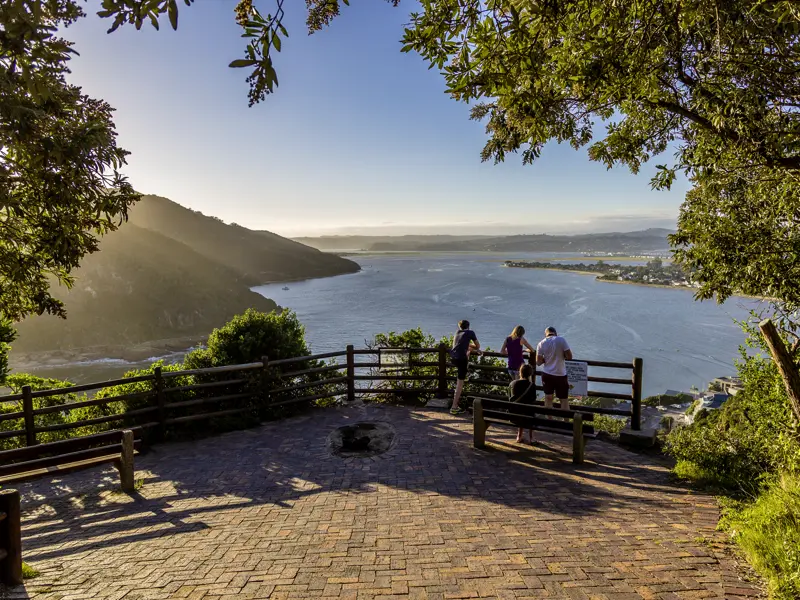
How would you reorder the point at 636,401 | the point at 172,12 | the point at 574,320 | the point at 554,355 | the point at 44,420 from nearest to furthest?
the point at 172,12
the point at 554,355
the point at 636,401
the point at 44,420
the point at 574,320

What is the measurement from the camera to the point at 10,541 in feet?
11.1

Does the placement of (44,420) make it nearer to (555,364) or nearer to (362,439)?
(362,439)

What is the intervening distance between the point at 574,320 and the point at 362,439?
6873cm

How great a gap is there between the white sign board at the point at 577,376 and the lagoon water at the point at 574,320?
35.0m

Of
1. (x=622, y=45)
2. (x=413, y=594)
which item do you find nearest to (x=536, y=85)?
(x=622, y=45)

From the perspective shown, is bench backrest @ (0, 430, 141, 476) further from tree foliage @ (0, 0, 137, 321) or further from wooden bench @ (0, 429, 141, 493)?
tree foliage @ (0, 0, 137, 321)

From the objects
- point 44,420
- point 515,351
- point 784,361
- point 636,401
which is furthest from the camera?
point 44,420

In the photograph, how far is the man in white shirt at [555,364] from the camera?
22.8 ft

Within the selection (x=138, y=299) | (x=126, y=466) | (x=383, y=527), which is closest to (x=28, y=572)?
(x=126, y=466)

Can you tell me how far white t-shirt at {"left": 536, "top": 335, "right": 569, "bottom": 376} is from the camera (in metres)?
6.94

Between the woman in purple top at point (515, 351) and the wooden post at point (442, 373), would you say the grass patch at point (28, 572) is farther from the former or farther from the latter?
the wooden post at point (442, 373)

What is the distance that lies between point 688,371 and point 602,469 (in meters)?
59.4

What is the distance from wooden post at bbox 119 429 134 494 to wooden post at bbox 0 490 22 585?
227 centimetres

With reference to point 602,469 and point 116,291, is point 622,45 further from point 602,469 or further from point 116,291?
point 116,291
